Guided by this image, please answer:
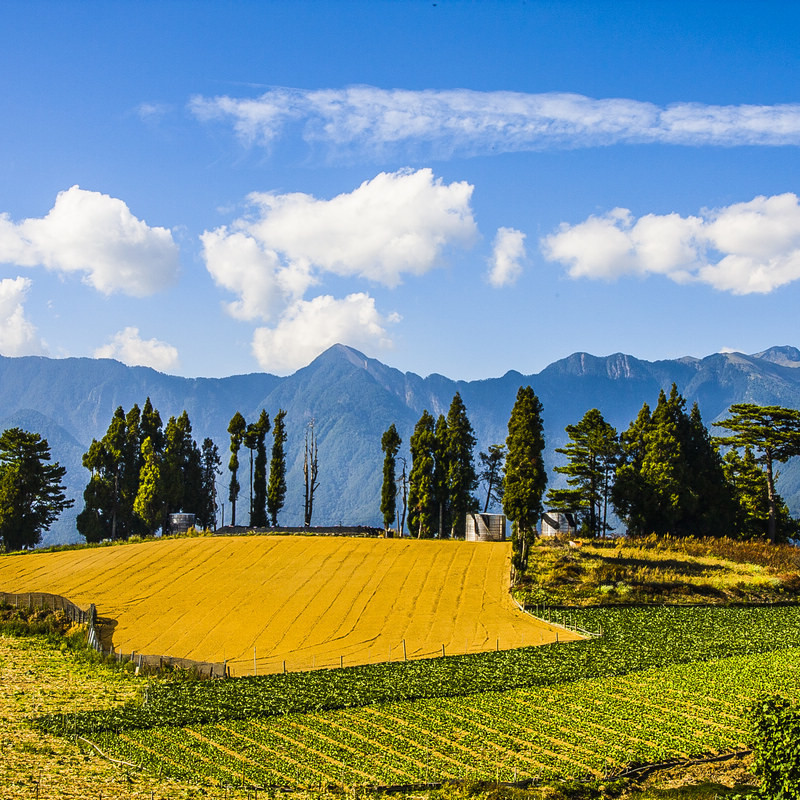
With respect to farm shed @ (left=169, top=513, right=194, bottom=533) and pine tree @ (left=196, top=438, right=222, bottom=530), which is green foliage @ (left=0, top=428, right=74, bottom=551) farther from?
pine tree @ (left=196, top=438, right=222, bottom=530)

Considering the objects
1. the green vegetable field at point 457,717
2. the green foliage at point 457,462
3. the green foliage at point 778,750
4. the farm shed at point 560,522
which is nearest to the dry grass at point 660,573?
the green vegetable field at point 457,717

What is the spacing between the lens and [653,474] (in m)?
71.9

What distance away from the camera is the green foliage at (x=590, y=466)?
74.2 metres

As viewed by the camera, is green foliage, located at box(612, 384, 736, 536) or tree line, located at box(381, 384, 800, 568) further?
tree line, located at box(381, 384, 800, 568)

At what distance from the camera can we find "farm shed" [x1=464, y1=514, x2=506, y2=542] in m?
75.5

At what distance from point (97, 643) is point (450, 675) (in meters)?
17.4

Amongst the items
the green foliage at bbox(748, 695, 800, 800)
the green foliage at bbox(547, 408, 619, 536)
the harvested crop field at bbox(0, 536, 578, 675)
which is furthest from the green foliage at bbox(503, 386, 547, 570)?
the green foliage at bbox(748, 695, 800, 800)

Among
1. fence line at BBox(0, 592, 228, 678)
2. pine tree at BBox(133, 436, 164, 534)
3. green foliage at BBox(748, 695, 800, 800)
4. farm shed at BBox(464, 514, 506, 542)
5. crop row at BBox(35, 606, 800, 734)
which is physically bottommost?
crop row at BBox(35, 606, 800, 734)

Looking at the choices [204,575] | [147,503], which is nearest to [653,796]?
[204,575]

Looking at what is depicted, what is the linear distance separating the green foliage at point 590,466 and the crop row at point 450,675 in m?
28.3

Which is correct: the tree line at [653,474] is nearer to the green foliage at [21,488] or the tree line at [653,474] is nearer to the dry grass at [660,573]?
the dry grass at [660,573]

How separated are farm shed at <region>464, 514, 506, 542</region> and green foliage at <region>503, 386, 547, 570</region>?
18230 mm

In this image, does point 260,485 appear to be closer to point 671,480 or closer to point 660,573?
point 671,480

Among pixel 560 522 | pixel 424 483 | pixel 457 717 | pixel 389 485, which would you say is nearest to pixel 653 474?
pixel 560 522
